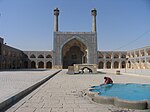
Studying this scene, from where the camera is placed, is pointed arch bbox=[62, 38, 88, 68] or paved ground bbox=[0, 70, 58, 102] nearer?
paved ground bbox=[0, 70, 58, 102]

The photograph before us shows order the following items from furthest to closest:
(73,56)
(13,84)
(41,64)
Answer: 1. (41,64)
2. (73,56)
3. (13,84)

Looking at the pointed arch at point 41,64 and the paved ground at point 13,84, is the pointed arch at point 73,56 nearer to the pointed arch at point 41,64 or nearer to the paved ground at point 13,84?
the pointed arch at point 41,64

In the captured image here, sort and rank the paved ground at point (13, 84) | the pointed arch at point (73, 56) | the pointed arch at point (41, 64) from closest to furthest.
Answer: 1. the paved ground at point (13, 84)
2. the pointed arch at point (73, 56)
3. the pointed arch at point (41, 64)

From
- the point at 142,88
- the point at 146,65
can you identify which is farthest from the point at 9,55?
the point at 142,88

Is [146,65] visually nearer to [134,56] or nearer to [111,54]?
[134,56]

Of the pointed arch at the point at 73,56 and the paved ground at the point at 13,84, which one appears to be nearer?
the paved ground at the point at 13,84

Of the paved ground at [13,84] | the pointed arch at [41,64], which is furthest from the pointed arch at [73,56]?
the paved ground at [13,84]

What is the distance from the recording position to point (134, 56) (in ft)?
126

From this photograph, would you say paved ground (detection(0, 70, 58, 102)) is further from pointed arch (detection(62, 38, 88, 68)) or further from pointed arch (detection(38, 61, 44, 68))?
pointed arch (detection(38, 61, 44, 68))

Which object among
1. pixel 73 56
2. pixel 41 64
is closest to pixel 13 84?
pixel 73 56

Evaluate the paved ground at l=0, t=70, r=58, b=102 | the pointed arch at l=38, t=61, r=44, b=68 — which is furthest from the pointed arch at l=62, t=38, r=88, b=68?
the paved ground at l=0, t=70, r=58, b=102

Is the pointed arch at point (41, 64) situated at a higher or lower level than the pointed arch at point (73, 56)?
lower

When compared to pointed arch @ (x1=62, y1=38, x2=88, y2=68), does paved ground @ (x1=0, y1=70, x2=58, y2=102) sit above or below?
below

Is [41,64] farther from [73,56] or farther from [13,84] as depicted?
[13,84]
